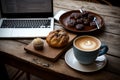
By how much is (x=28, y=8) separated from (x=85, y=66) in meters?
0.55

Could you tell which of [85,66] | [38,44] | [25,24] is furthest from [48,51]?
[25,24]

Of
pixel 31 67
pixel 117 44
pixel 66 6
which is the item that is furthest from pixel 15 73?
pixel 117 44

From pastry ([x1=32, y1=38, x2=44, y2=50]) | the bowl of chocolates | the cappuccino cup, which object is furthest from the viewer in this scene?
the bowl of chocolates

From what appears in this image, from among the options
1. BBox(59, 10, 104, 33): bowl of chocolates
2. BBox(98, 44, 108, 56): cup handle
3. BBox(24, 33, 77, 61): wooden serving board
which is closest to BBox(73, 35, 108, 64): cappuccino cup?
BBox(98, 44, 108, 56): cup handle

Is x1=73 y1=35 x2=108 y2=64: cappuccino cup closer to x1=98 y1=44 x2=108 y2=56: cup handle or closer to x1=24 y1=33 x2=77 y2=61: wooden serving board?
x1=98 y1=44 x2=108 y2=56: cup handle

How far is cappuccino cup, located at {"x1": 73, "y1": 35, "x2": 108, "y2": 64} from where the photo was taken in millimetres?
906

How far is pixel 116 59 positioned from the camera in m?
1.02

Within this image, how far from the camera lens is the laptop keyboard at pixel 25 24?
1.24 metres

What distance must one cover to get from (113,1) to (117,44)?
1.47 m

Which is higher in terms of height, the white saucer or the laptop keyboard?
the laptop keyboard

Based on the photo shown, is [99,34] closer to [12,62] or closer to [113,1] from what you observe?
[12,62]

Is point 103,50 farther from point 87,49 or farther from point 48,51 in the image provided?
point 48,51

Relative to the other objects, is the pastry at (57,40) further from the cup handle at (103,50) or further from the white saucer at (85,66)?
the cup handle at (103,50)

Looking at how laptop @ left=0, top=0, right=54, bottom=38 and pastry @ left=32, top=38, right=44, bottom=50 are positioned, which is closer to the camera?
pastry @ left=32, top=38, right=44, bottom=50
